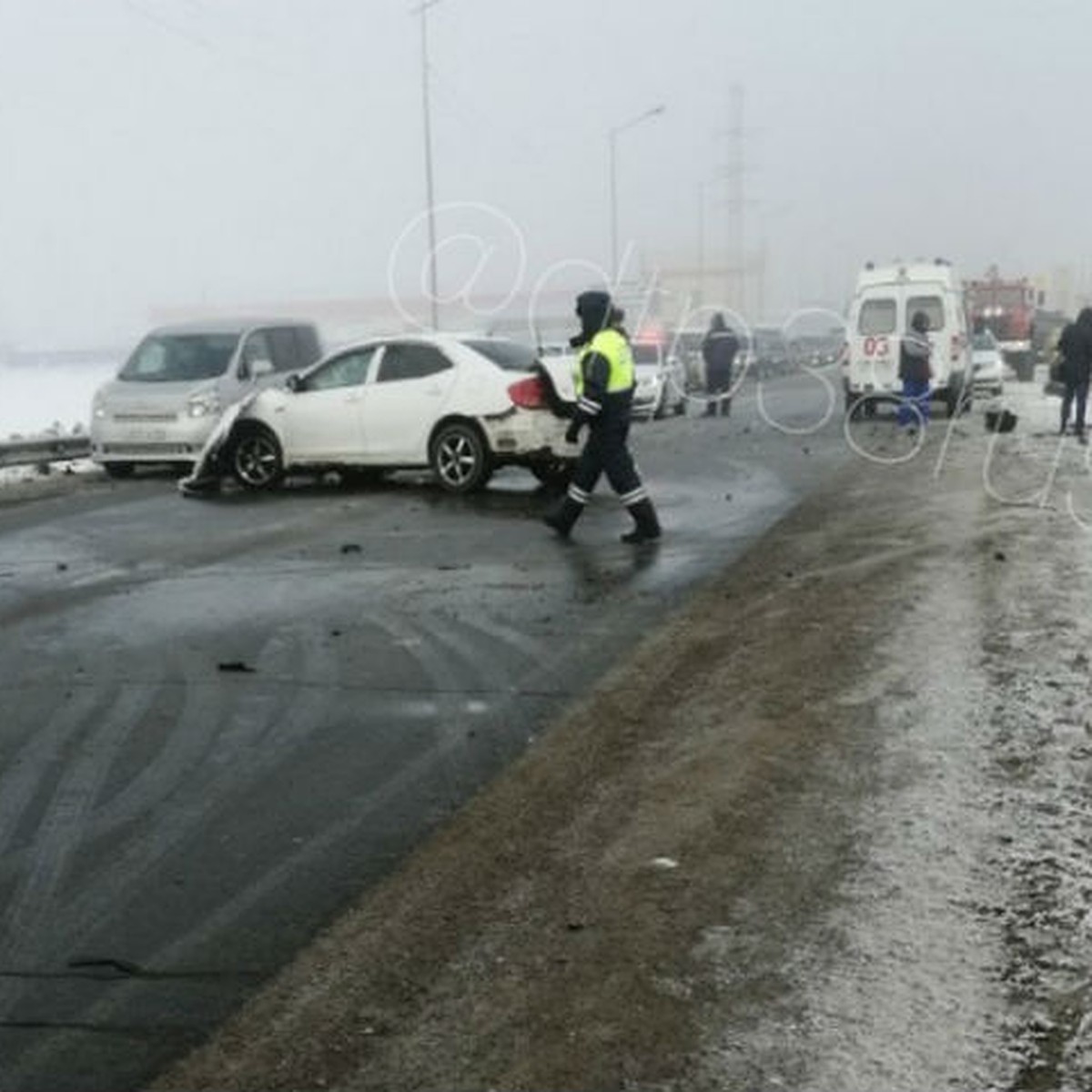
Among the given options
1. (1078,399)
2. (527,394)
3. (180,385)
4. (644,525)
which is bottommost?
(1078,399)

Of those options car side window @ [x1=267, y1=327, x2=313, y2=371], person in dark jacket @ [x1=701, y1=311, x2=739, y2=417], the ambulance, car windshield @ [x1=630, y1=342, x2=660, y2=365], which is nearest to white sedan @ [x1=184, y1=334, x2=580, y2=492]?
car side window @ [x1=267, y1=327, x2=313, y2=371]

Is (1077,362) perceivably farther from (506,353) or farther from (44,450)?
(44,450)

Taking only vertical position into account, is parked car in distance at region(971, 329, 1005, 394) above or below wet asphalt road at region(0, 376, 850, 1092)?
below

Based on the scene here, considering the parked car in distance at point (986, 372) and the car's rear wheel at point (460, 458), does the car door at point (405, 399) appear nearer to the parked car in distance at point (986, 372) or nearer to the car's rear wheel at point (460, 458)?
the car's rear wheel at point (460, 458)

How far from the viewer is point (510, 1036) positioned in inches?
133

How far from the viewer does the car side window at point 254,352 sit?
18.2 meters

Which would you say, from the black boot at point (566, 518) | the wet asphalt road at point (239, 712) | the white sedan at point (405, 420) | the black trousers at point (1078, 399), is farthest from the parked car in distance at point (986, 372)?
the black boot at point (566, 518)

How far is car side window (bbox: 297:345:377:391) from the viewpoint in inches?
588

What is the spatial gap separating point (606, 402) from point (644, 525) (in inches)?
37.9

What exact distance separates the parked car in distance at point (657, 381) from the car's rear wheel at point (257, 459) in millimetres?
12883

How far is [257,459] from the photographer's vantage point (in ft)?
50.7

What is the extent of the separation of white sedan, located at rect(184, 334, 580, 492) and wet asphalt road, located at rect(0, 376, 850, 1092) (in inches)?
41.1

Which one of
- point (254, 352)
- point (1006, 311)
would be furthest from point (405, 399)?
point (1006, 311)

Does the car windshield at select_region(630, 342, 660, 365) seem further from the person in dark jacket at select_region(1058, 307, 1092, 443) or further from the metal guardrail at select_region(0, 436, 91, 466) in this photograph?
the metal guardrail at select_region(0, 436, 91, 466)
